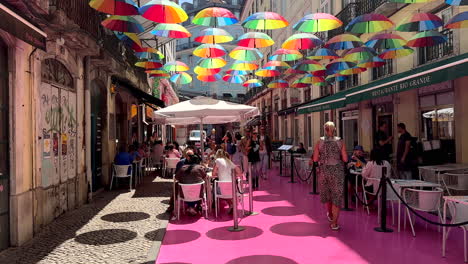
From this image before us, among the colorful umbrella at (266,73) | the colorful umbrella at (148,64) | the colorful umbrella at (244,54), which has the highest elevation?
the colorful umbrella at (244,54)

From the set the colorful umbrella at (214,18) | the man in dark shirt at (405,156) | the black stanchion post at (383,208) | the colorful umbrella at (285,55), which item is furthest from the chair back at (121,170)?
the man in dark shirt at (405,156)

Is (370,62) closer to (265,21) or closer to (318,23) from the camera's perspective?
(318,23)

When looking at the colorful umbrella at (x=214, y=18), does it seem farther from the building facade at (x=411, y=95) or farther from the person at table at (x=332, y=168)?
the person at table at (x=332, y=168)

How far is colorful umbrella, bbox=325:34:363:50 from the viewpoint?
11.1 meters

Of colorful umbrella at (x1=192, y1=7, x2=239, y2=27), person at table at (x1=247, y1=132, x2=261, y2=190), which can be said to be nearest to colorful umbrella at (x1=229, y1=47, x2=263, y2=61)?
colorful umbrella at (x1=192, y1=7, x2=239, y2=27)

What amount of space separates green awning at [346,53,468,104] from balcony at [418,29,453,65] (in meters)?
2.25

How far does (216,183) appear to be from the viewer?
7.25 metres

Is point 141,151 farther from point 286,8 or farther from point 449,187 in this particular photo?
point 286,8

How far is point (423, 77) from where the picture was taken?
24.8 feet

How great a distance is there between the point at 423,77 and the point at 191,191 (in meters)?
5.46

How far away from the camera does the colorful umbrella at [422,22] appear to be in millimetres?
9078

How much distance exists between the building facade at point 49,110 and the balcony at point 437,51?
961 centimetres

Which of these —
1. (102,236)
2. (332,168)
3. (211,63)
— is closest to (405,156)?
(332,168)

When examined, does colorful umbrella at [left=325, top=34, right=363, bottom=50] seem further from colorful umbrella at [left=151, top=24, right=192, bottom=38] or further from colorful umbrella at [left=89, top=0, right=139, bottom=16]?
colorful umbrella at [left=89, top=0, right=139, bottom=16]
